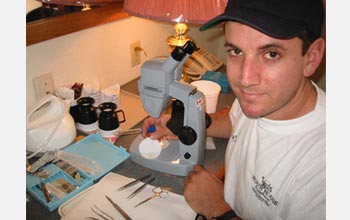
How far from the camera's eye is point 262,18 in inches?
27.3

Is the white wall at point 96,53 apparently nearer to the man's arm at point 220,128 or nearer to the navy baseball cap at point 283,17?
the man's arm at point 220,128

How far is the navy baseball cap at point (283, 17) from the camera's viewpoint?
26.9 inches

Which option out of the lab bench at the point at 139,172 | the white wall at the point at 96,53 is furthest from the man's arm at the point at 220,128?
the white wall at the point at 96,53

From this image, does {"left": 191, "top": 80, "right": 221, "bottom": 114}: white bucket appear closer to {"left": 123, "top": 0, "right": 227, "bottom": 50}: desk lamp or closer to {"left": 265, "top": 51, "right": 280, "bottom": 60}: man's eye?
{"left": 123, "top": 0, "right": 227, "bottom": 50}: desk lamp

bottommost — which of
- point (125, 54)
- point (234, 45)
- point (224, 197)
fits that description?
point (224, 197)

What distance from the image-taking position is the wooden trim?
1.13m

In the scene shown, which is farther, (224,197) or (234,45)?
(224,197)

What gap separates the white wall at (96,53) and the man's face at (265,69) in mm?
811

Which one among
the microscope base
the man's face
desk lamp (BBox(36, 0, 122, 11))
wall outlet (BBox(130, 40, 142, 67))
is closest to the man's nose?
the man's face

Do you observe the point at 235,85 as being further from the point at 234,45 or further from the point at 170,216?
the point at 170,216
